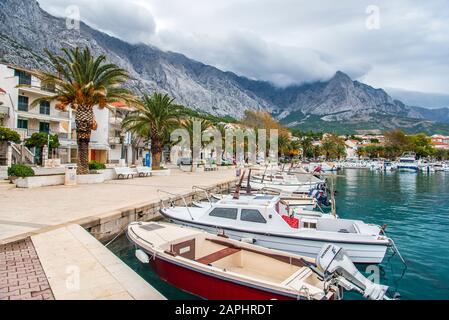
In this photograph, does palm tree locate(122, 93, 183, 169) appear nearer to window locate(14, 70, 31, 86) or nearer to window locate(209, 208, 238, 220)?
window locate(14, 70, 31, 86)

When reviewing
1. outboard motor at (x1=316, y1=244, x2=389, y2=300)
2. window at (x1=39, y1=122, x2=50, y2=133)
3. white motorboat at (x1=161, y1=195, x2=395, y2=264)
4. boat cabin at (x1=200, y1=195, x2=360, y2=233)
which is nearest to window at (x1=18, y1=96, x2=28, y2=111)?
window at (x1=39, y1=122, x2=50, y2=133)

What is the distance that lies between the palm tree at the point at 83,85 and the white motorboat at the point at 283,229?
43.4 feet

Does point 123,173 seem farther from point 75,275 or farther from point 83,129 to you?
point 75,275

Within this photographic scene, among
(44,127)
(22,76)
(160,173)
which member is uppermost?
(22,76)

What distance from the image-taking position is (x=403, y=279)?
9359mm

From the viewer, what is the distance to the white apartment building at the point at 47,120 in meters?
33.6

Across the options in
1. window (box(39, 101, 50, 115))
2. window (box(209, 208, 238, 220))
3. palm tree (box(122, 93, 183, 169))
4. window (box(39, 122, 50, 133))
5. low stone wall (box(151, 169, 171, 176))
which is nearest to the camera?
window (box(209, 208, 238, 220))

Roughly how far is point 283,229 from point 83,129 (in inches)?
707

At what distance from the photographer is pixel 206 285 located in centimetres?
642

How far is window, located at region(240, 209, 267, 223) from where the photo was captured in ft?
34.9

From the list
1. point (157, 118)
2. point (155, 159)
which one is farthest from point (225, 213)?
point (155, 159)

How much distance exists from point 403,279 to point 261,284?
640 cm

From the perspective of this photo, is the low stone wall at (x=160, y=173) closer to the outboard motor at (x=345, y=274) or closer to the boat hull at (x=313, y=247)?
the boat hull at (x=313, y=247)

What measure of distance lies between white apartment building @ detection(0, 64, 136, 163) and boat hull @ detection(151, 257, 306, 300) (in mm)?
21819
